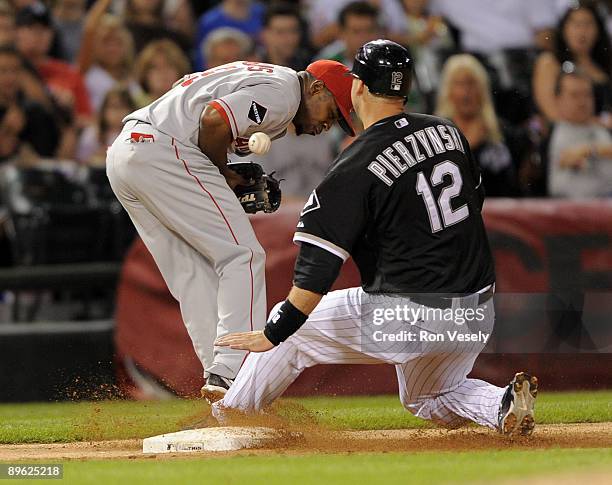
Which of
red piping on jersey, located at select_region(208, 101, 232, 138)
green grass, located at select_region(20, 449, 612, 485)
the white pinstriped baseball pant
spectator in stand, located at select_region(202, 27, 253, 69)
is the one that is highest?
spectator in stand, located at select_region(202, 27, 253, 69)

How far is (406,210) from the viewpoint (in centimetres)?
484

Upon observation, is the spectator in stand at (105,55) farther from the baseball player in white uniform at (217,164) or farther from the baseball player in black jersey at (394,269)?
the baseball player in black jersey at (394,269)

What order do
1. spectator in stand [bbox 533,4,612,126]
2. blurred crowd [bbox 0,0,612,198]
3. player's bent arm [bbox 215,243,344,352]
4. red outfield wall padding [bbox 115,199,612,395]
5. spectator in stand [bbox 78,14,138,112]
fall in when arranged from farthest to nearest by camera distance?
spectator in stand [bbox 78,14,138,112] < spectator in stand [bbox 533,4,612,126] < blurred crowd [bbox 0,0,612,198] < red outfield wall padding [bbox 115,199,612,395] < player's bent arm [bbox 215,243,344,352]

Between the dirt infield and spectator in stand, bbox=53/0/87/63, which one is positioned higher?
spectator in stand, bbox=53/0/87/63

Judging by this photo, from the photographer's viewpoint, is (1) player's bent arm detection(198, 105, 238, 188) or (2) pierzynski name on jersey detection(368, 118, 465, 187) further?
(1) player's bent arm detection(198, 105, 238, 188)

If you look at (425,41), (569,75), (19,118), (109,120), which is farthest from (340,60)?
(19,118)

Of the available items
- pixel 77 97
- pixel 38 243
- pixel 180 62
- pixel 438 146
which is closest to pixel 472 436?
pixel 438 146

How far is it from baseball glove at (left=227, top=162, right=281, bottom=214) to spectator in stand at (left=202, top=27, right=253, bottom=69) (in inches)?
165

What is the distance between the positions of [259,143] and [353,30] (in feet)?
15.8

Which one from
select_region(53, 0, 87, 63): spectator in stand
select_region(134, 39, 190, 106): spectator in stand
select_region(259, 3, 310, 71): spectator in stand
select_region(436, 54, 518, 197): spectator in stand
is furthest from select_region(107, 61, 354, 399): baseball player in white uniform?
select_region(53, 0, 87, 63): spectator in stand

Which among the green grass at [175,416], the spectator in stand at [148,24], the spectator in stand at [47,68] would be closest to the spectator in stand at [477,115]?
the green grass at [175,416]

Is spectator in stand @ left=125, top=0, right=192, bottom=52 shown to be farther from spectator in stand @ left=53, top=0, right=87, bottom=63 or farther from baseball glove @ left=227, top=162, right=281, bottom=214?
baseball glove @ left=227, top=162, right=281, bottom=214

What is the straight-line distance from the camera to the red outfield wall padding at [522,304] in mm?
7480

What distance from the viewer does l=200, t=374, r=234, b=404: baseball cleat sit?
5340 mm
